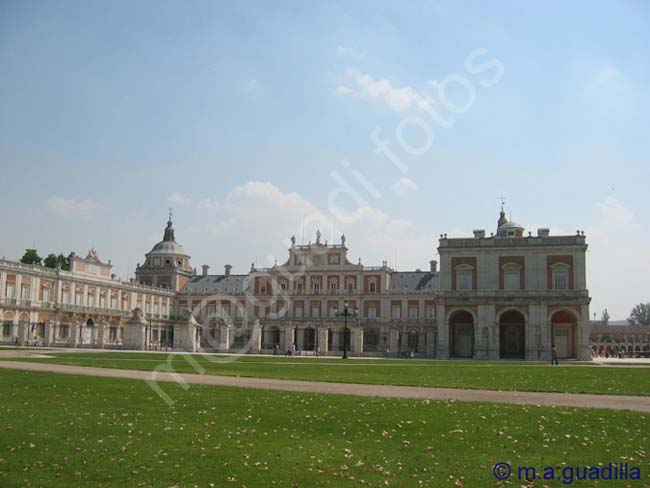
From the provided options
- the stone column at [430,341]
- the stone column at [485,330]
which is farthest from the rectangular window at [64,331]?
the stone column at [485,330]

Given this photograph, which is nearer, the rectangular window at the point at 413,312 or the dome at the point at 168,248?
the rectangular window at the point at 413,312

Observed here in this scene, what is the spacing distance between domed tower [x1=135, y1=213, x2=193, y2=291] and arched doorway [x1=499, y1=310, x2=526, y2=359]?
154ft

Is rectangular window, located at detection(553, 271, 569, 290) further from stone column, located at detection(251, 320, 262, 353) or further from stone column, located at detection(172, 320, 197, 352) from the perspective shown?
stone column, located at detection(172, 320, 197, 352)

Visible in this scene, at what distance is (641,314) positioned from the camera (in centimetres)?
15138

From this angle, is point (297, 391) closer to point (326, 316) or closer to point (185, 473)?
point (185, 473)

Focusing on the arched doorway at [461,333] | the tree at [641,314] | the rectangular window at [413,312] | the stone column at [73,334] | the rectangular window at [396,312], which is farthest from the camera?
the tree at [641,314]

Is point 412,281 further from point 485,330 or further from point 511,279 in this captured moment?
point 485,330

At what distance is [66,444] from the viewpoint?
33.4 feet

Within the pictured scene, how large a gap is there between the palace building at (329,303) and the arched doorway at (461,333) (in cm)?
10

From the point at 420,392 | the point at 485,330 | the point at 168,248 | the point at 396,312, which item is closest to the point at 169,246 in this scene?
the point at 168,248

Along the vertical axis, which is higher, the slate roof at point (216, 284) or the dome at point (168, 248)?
the dome at point (168, 248)

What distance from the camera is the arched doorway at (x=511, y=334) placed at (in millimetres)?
59812

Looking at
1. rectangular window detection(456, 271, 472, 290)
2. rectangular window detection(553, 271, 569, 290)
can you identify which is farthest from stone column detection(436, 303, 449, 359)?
rectangular window detection(553, 271, 569, 290)

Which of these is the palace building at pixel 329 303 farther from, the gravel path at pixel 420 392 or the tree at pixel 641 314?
the tree at pixel 641 314
